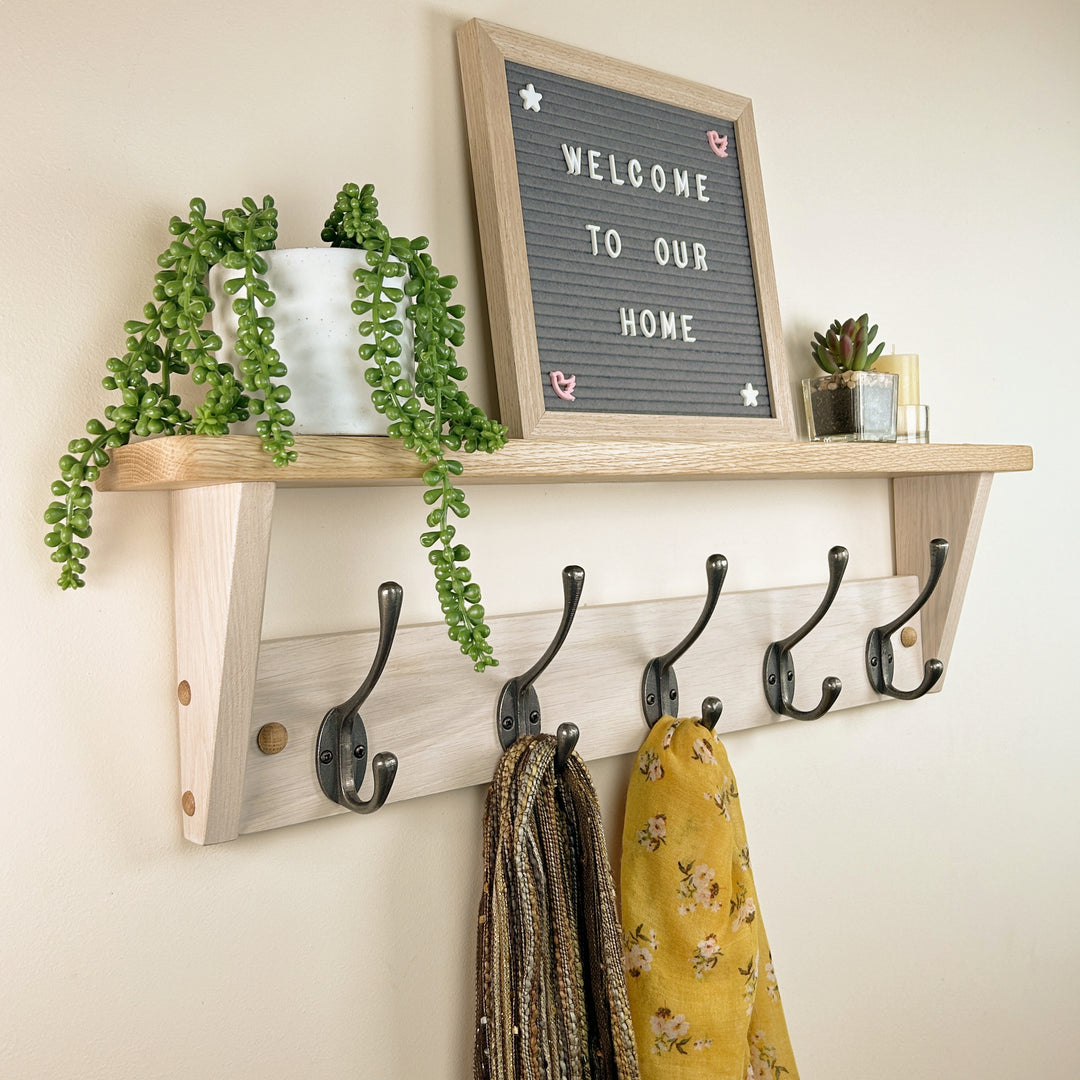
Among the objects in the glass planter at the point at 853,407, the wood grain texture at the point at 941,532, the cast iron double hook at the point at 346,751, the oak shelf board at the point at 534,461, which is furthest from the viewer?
the wood grain texture at the point at 941,532

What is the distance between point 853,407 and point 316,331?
56 cm

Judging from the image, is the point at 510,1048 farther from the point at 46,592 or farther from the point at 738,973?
the point at 46,592

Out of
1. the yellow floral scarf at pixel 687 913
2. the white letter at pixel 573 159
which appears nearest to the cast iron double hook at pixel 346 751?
the yellow floral scarf at pixel 687 913

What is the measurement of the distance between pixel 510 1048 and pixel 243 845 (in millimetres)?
246

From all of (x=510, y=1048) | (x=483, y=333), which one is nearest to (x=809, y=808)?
(x=510, y=1048)

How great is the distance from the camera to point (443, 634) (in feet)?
2.69

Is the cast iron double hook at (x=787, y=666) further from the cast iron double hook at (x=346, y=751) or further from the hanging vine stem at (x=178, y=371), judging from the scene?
the hanging vine stem at (x=178, y=371)

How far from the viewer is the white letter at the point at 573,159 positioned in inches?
34.6

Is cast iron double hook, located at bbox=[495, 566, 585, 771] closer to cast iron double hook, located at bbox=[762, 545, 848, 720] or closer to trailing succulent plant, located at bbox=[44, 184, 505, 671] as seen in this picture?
trailing succulent plant, located at bbox=[44, 184, 505, 671]

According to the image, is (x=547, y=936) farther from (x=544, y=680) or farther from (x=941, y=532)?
(x=941, y=532)

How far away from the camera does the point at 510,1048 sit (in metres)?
0.76

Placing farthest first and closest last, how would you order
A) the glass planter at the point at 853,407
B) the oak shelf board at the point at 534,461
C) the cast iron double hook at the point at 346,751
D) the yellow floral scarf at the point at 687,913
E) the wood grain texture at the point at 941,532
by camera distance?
the wood grain texture at the point at 941,532
the glass planter at the point at 853,407
the yellow floral scarf at the point at 687,913
the cast iron double hook at the point at 346,751
the oak shelf board at the point at 534,461

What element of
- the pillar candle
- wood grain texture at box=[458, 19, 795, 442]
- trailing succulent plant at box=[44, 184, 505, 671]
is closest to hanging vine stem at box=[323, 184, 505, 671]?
trailing succulent plant at box=[44, 184, 505, 671]

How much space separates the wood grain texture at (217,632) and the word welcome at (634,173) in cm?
44
